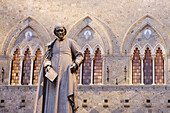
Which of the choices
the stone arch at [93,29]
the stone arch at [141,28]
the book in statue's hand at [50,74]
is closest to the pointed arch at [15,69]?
the stone arch at [93,29]

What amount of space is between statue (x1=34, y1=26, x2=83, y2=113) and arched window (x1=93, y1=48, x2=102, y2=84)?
31.4 feet

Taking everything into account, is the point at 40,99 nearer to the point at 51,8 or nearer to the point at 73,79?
the point at 73,79

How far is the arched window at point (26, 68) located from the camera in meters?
17.8

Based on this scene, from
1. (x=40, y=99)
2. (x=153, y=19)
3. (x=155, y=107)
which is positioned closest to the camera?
(x=40, y=99)

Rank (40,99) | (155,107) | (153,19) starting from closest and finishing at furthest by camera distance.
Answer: (40,99), (155,107), (153,19)

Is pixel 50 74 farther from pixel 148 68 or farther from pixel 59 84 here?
pixel 148 68

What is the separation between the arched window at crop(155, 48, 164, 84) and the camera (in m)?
17.1

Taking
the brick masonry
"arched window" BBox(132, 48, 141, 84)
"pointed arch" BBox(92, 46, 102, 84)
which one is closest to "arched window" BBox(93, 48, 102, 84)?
"pointed arch" BBox(92, 46, 102, 84)

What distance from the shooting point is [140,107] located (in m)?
16.7

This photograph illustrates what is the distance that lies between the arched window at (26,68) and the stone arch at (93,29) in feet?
6.98

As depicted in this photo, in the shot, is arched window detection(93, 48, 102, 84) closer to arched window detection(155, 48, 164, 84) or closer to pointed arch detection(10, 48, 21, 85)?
arched window detection(155, 48, 164, 84)

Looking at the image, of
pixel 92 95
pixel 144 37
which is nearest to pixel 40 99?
pixel 92 95

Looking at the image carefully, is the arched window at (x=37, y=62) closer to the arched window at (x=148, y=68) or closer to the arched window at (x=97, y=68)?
the arched window at (x=97, y=68)

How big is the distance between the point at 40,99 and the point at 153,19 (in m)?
11.1
